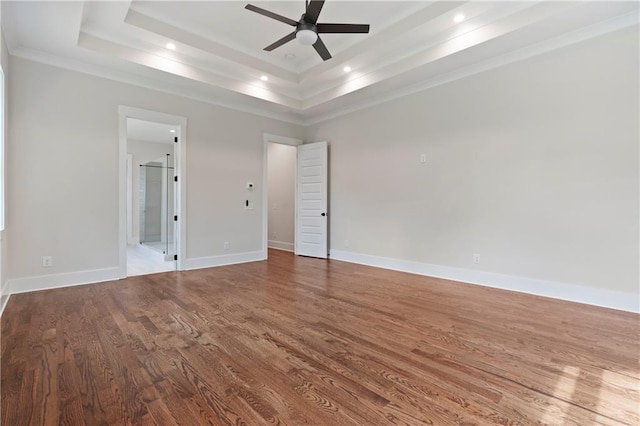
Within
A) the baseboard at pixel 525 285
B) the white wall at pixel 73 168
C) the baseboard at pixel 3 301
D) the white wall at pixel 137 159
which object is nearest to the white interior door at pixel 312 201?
the baseboard at pixel 525 285

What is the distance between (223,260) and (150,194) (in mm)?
3911

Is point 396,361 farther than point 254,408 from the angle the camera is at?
Yes

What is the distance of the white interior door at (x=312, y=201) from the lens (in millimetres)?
6383

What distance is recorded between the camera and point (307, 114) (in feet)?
21.4

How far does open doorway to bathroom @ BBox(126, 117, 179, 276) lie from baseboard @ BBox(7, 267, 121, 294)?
3.95ft

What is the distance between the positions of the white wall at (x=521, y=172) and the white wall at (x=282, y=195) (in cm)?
243

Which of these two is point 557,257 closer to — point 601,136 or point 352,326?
point 601,136

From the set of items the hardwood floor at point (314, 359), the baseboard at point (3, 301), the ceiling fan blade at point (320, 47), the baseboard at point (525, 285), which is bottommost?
the hardwood floor at point (314, 359)

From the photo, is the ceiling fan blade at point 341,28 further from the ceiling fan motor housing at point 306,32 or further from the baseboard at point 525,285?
the baseboard at point 525,285

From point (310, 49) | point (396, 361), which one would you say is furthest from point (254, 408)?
point (310, 49)

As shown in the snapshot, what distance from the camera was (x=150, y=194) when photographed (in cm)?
805

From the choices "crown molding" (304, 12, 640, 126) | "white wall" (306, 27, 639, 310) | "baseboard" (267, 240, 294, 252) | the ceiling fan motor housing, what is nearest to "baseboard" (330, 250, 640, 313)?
"white wall" (306, 27, 639, 310)

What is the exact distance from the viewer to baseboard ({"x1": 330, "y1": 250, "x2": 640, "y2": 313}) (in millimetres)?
3266

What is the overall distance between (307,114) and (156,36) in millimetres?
3164
